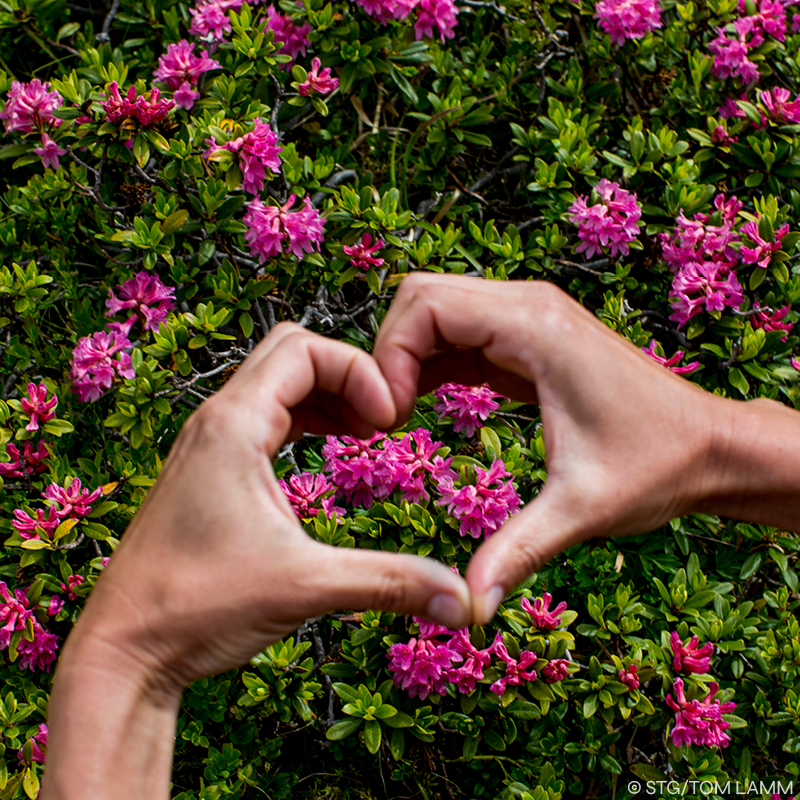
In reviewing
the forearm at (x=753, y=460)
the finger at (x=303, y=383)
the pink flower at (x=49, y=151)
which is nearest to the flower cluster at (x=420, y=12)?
the pink flower at (x=49, y=151)

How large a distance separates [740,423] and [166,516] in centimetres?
133

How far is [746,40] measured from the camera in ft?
10.0

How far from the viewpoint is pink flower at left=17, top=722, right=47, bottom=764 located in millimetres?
2109

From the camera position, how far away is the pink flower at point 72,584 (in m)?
2.23

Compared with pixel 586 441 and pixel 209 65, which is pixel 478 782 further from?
pixel 209 65

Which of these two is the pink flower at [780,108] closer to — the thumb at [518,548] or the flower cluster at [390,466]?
the flower cluster at [390,466]

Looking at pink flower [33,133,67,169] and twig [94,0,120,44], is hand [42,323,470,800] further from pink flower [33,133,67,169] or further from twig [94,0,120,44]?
twig [94,0,120,44]

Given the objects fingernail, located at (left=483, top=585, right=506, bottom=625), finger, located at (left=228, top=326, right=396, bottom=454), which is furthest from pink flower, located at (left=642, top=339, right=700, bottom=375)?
fingernail, located at (left=483, top=585, right=506, bottom=625)

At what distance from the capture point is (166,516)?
142 centimetres

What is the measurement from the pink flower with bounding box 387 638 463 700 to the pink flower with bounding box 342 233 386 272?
1265 millimetres

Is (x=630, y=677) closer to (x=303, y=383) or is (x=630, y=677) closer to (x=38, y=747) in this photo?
(x=303, y=383)

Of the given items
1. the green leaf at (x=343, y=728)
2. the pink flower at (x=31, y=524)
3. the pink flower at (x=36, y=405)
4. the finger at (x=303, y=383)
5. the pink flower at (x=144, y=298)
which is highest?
the finger at (x=303, y=383)

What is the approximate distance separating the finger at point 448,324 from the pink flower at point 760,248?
4.36 feet

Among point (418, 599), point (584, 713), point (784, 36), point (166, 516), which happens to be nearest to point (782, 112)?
point (784, 36)
